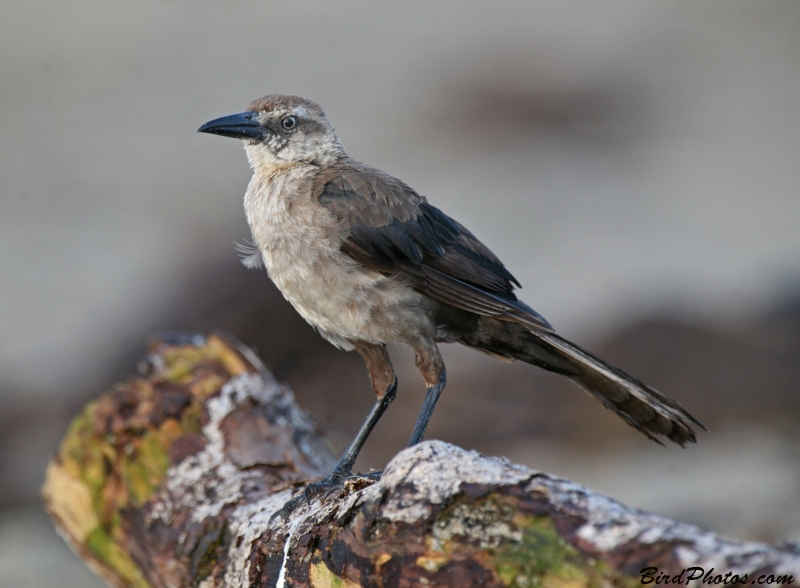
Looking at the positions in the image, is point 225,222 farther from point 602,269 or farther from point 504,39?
point 504,39

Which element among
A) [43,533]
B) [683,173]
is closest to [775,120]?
[683,173]

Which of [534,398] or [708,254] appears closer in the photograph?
[534,398]

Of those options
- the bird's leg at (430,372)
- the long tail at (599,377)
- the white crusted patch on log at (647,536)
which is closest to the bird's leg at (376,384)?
the bird's leg at (430,372)

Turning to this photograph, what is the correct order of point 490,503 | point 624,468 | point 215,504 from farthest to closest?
point 624,468, point 215,504, point 490,503

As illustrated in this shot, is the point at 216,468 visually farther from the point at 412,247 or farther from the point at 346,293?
the point at 412,247

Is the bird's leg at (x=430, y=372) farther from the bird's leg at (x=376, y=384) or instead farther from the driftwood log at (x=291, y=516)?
the driftwood log at (x=291, y=516)

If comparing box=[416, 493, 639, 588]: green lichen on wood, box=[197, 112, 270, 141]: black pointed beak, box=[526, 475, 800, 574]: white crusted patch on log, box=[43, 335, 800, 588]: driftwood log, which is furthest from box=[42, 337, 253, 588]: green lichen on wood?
box=[526, 475, 800, 574]: white crusted patch on log
